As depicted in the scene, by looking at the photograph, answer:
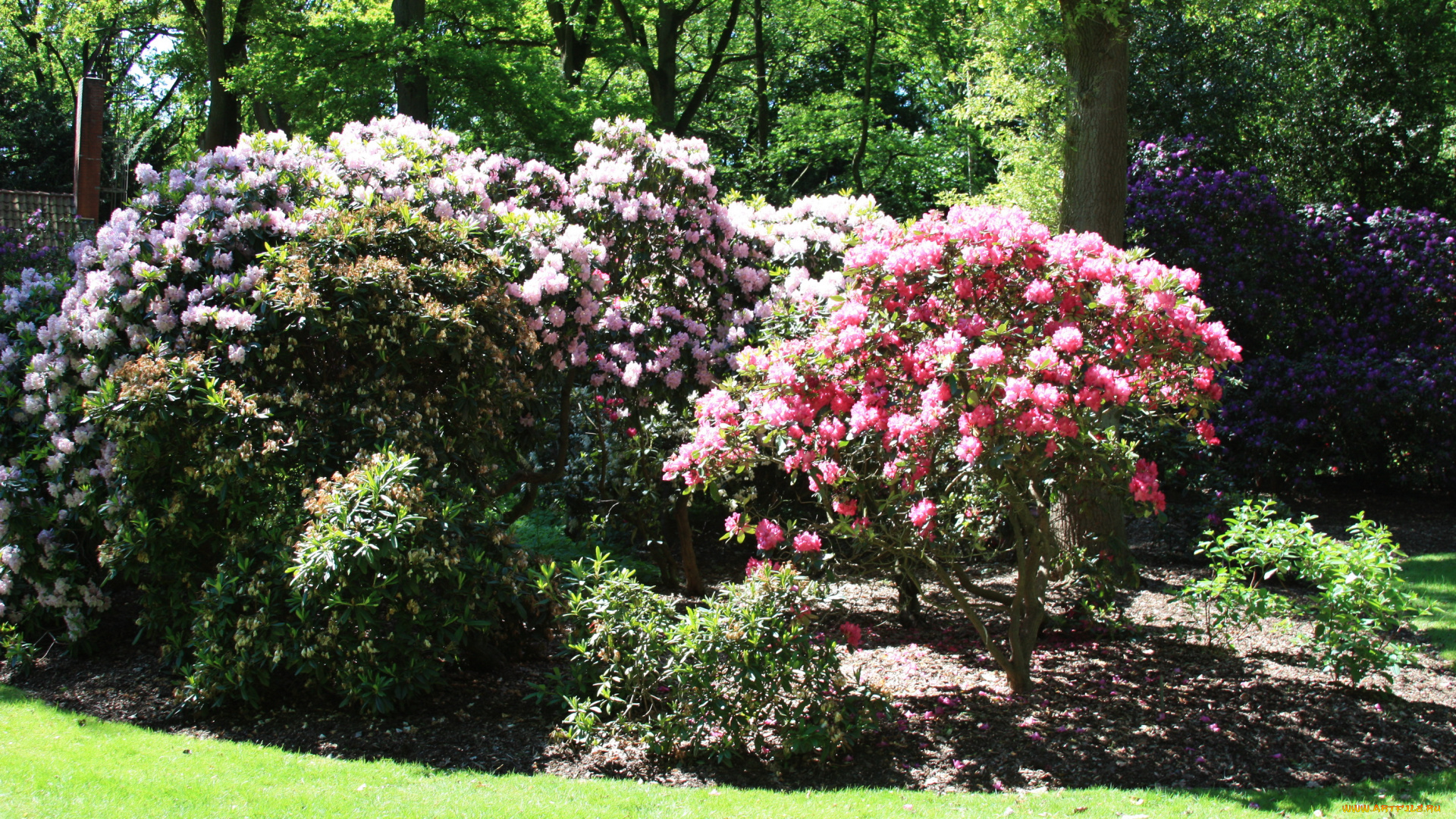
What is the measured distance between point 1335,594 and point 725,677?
307 centimetres

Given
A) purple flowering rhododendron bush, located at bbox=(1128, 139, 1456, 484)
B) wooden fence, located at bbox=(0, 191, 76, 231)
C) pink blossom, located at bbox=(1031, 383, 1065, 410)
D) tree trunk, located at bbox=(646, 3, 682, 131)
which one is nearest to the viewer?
pink blossom, located at bbox=(1031, 383, 1065, 410)

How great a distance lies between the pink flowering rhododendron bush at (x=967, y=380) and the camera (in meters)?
3.96

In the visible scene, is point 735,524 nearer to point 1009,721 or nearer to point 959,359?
point 959,359

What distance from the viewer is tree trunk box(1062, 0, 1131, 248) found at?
7.54 meters

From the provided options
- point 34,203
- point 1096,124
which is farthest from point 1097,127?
point 34,203

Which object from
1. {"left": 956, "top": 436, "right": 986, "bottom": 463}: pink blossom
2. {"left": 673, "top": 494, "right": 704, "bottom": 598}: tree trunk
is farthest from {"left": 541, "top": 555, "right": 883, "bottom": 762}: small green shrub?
{"left": 673, "top": 494, "right": 704, "bottom": 598}: tree trunk

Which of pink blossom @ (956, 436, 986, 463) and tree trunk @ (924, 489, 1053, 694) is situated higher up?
pink blossom @ (956, 436, 986, 463)

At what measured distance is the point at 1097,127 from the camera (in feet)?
25.0

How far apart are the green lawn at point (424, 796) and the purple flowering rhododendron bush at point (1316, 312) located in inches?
254

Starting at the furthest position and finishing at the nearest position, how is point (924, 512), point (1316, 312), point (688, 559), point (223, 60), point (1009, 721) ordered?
1. point (223, 60)
2. point (1316, 312)
3. point (688, 559)
4. point (1009, 721)
5. point (924, 512)

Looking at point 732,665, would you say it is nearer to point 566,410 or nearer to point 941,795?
point 941,795

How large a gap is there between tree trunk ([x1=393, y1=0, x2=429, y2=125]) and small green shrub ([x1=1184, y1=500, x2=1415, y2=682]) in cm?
1157

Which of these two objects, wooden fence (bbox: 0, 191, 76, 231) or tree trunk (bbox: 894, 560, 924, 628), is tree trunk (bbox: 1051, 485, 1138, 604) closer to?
tree trunk (bbox: 894, 560, 924, 628)

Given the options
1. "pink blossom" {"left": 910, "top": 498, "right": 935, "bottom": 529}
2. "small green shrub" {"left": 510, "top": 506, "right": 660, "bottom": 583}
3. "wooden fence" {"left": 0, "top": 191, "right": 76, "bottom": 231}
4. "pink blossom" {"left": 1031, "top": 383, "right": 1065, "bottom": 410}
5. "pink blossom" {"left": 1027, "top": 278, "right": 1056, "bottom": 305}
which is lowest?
"small green shrub" {"left": 510, "top": 506, "right": 660, "bottom": 583}
